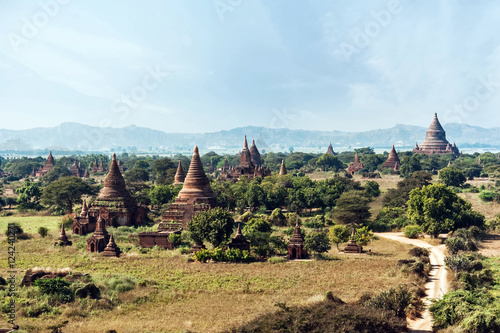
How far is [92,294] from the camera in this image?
28.9 metres

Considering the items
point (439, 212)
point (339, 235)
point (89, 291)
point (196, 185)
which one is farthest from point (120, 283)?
point (439, 212)

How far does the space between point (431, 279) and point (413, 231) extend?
19.3m

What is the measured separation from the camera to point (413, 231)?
5294 centimetres

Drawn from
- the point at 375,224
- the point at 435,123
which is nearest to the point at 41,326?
the point at 375,224

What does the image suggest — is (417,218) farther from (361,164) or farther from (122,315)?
(361,164)

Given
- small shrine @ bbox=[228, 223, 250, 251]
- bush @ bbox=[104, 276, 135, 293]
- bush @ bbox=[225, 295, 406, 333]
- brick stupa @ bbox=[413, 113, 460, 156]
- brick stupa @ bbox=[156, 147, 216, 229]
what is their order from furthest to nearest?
brick stupa @ bbox=[413, 113, 460, 156], brick stupa @ bbox=[156, 147, 216, 229], small shrine @ bbox=[228, 223, 250, 251], bush @ bbox=[104, 276, 135, 293], bush @ bbox=[225, 295, 406, 333]

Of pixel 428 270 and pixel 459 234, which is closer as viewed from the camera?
pixel 428 270

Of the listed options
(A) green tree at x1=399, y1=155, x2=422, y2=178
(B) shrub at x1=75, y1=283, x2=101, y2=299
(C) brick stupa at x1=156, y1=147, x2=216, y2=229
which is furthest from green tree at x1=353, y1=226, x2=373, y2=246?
(A) green tree at x1=399, y1=155, x2=422, y2=178

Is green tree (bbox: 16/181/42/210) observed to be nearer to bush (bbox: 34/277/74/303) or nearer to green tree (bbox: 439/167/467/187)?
bush (bbox: 34/277/74/303)

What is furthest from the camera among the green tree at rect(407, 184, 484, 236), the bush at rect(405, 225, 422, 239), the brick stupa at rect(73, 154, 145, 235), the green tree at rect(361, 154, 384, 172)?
the green tree at rect(361, 154, 384, 172)

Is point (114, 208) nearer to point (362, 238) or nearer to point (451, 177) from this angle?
point (362, 238)

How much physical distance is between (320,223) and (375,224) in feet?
23.4

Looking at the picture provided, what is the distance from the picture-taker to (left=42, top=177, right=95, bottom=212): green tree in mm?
71812

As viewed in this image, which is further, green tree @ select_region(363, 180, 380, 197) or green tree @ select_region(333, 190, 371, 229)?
green tree @ select_region(363, 180, 380, 197)
